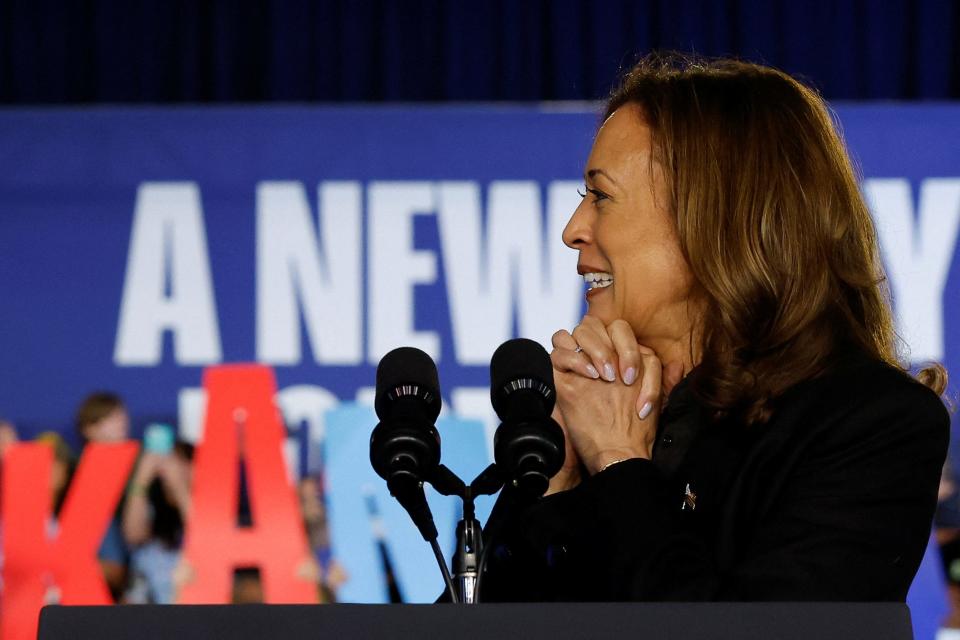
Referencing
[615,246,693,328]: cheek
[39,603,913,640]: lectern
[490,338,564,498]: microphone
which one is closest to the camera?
[39,603,913,640]: lectern

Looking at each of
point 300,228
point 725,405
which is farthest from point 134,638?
point 300,228

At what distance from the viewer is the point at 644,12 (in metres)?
4.20

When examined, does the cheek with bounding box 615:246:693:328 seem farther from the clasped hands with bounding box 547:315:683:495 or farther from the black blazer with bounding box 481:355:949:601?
the black blazer with bounding box 481:355:949:601

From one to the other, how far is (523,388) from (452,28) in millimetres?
3339

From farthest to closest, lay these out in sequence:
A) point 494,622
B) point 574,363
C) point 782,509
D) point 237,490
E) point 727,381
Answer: point 237,490
point 574,363
point 727,381
point 782,509
point 494,622

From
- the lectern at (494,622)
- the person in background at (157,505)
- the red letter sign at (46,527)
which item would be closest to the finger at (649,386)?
the lectern at (494,622)

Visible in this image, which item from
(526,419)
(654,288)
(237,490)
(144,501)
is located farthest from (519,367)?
(144,501)

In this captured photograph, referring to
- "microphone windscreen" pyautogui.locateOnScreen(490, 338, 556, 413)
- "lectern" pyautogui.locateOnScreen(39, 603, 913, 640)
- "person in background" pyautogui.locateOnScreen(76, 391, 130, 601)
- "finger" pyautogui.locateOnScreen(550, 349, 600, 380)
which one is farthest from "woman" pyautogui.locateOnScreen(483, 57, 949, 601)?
"person in background" pyautogui.locateOnScreen(76, 391, 130, 601)

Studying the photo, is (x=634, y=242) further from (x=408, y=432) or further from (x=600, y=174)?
(x=408, y=432)

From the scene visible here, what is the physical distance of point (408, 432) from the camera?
964 mm

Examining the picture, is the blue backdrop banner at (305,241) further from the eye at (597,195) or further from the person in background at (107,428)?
the eye at (597,195)

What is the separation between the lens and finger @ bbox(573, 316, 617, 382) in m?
1.36

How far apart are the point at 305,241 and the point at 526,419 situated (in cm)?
266

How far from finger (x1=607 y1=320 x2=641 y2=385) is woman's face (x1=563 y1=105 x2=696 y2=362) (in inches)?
1.7
